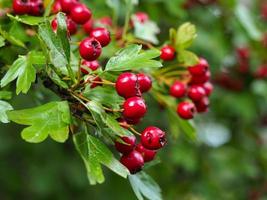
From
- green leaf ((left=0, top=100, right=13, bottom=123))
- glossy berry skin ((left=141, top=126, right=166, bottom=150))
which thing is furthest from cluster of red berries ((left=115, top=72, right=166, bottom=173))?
green leaf ((left=0, top=100, right=13, bottom=123))

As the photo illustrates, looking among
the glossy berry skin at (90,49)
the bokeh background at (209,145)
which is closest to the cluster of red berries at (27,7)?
the glossy berry skin at (90,49)

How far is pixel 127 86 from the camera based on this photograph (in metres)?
1.05

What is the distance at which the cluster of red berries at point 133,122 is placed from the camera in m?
1.04

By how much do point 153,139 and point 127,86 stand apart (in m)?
0.11

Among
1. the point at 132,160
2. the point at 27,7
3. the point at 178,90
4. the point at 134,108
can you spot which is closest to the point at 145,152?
the point at 132,160

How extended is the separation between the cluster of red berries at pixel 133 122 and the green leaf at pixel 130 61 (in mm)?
25

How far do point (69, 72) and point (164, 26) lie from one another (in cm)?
171

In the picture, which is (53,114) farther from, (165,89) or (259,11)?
(259,11)

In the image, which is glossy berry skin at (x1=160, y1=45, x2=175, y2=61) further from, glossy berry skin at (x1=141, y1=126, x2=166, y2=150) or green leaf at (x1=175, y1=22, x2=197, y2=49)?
glossy berry skin at (x1=141, y1=126, x2=166, y2=150)

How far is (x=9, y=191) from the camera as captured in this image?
310 centimetres

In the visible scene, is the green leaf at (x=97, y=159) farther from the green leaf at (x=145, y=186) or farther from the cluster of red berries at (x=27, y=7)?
the cluster of red berries at (x=27, y=7)

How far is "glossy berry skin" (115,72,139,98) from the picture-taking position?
105cm

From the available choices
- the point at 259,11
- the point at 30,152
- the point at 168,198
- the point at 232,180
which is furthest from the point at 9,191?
the point at 259,11

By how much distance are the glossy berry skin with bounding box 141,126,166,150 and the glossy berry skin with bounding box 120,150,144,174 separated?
0.17 ft
